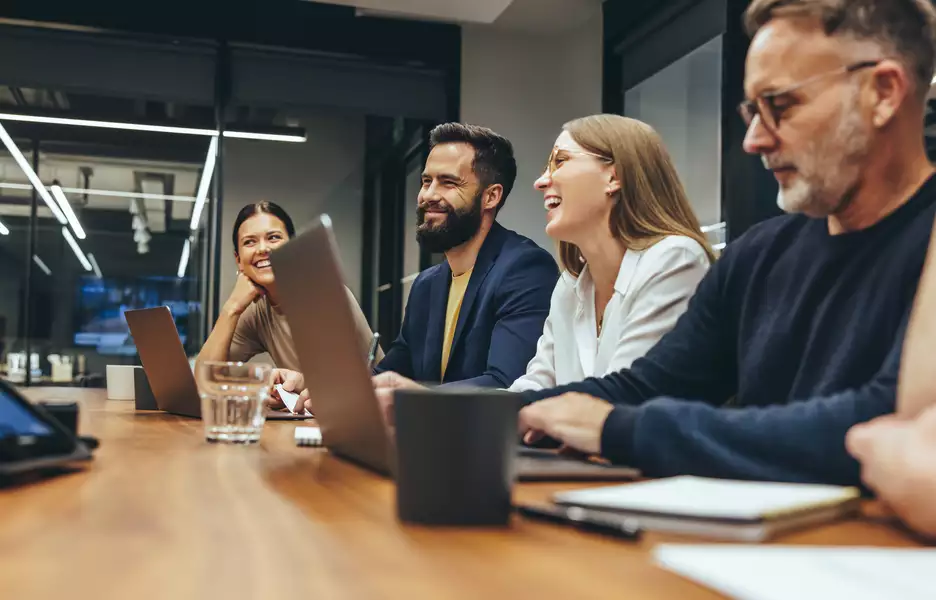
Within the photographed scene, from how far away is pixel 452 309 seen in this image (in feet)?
9.00

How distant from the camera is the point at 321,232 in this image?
33.6 inches

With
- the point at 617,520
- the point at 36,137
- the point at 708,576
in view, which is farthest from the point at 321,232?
the point at 36,137

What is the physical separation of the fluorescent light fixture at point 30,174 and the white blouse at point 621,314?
4.33 metres

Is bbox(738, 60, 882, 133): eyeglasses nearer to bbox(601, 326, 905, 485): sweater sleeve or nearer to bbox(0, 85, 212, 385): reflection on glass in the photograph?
bbox(601, 326, 905, 485): sweater sleeve

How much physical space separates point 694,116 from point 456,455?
3.95 meters

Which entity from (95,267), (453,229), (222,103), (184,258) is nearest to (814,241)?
(453,229)

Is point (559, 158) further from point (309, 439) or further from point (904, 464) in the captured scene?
point (904, 464)

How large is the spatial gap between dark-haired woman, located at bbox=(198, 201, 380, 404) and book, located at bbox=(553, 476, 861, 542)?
2522mm

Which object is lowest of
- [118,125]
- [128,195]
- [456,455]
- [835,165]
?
[456,455]

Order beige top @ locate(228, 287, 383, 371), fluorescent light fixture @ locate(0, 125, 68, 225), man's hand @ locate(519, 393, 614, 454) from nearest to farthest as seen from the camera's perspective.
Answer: man's hand @ locate(519, 393, 614, 454) < beige top @ locate(228, 287, 383, 371) < fluorescent light fixture @ locate(0, 125, 68, 225)

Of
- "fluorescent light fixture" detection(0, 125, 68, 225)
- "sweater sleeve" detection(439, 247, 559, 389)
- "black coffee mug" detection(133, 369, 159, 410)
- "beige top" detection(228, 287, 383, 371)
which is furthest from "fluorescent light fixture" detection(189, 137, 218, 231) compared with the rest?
"black coffee mug" detection(133, 369, 159, 410)

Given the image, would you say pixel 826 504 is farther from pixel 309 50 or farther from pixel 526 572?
pixel 309 50

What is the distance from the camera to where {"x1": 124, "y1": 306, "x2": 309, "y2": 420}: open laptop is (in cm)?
167

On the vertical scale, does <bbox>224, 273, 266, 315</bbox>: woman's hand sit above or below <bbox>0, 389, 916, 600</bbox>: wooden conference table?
above
